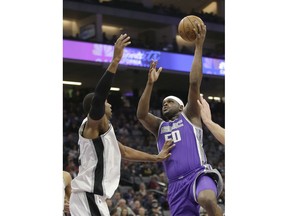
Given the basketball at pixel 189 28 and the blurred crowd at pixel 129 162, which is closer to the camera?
the basketball at pixel 189 28

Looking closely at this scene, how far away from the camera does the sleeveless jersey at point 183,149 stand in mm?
5160

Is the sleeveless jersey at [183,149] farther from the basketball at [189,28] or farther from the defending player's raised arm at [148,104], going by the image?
the basketball at [189,28]

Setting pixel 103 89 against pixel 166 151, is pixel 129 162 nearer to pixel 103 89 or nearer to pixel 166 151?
pixel 166 151

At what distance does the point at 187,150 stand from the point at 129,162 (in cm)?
1207

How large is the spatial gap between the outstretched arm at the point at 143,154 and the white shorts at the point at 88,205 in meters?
0.78

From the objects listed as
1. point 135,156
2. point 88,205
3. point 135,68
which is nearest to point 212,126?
point 88,205

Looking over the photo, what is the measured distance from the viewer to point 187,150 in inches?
205

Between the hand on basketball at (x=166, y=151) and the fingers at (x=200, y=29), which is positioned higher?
the fingers at (x=200, y=29)

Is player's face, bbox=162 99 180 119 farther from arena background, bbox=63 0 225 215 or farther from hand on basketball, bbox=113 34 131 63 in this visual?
arena background, bbox=63 0 225 215

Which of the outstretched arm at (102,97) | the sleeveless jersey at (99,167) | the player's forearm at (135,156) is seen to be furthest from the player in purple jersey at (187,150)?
the outstretched arm at (102,97)

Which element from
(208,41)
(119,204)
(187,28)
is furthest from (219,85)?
(187,28)

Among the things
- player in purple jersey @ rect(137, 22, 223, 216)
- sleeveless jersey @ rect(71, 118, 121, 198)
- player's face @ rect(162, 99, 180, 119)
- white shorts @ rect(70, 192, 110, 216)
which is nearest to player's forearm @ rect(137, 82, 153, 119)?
player in purple jersey @ rect(137, 22, 223, 216)
